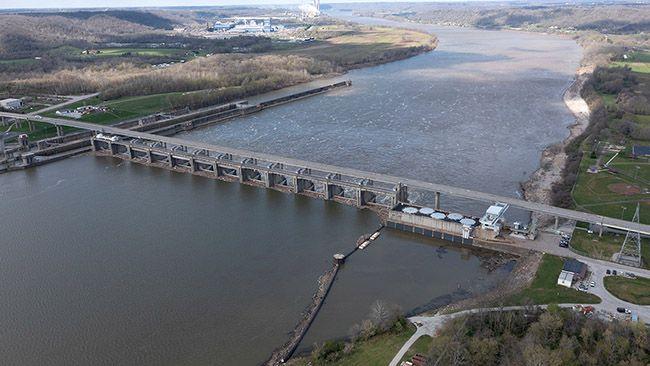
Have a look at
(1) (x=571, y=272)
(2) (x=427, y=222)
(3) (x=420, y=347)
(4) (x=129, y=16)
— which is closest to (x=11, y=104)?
(2) (x=427, y=222)

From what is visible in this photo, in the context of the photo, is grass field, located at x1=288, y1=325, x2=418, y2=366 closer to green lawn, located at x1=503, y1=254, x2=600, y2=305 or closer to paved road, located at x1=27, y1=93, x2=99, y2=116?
green lawn, located at x1=503, y1=254, x2=600, y2=305

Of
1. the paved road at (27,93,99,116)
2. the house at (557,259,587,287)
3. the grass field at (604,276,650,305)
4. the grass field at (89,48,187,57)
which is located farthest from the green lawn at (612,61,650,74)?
the grass field at (89,48,187,57)

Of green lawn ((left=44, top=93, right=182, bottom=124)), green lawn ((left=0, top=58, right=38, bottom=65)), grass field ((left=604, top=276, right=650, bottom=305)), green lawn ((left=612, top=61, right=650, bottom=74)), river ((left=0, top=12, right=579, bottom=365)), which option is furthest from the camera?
green lawn ((left=0, top=58, right=38, bottom=65))

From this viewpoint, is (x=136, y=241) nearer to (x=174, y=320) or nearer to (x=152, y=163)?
(x=174, y=320)

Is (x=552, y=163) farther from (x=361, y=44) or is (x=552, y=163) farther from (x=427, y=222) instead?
(x=361, y=44)

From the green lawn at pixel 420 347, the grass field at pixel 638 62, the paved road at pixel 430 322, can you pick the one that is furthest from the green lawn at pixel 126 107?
the grass field at pixel 638 62

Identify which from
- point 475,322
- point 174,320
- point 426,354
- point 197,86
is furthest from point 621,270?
point 197,86
